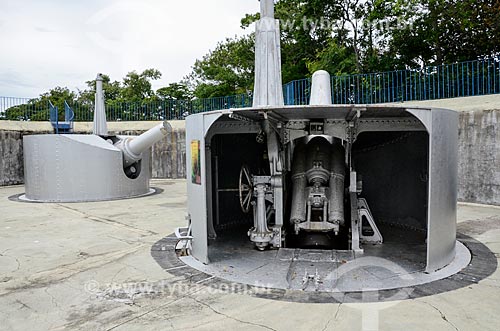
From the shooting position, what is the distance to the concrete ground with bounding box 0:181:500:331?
11.8ft

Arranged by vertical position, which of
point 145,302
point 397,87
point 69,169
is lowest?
point 145,302

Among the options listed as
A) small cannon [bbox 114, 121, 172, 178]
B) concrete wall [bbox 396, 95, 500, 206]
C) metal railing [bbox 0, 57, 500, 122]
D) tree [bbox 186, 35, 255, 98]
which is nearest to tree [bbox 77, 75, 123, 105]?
tree [bbox 186, 35, 255, 98]

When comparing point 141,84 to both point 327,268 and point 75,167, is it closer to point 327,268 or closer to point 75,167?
point 75,167

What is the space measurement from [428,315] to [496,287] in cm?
128

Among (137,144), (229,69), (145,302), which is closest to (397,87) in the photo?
(137,144)

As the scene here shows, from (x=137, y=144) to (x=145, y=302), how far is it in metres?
8.90

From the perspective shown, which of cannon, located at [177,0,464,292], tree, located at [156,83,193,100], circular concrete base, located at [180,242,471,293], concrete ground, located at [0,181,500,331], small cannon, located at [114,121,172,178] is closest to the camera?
concrete ground, located at [0,181,500,331]

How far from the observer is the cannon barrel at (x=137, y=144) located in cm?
1216

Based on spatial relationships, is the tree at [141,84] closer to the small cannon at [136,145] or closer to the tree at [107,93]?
the tree at [107,93]

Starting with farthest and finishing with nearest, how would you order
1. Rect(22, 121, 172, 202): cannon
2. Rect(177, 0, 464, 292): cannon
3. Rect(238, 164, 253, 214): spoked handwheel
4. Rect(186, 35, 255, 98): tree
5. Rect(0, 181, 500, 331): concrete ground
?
Rect(186, 35, 255, 98): tree
Rect(22, 121, 172, 202): cannon
Rect(238, 164, 253, 214): spoked handwheel
Rect(177, 0, 464, 292): cannon
Rect(0, 181, 500, 331): concrete ground

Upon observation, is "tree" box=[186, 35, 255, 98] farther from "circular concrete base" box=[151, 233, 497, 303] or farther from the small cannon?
"circular concrete base" box=[151, 233, 497, 303]

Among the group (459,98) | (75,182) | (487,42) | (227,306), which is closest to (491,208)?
(459,98)

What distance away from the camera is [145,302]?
412 cm

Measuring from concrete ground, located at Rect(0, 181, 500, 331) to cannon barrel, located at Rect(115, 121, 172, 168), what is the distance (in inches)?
219
